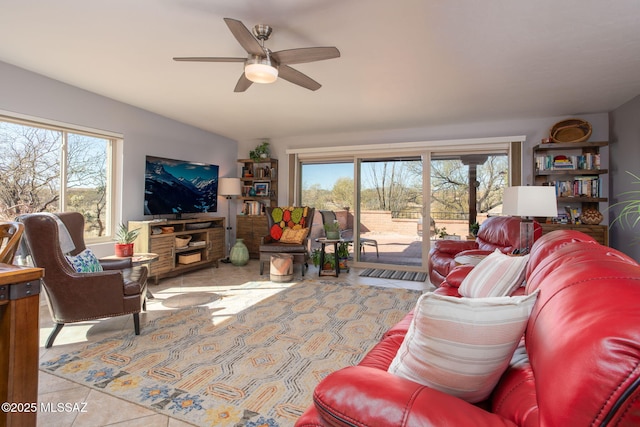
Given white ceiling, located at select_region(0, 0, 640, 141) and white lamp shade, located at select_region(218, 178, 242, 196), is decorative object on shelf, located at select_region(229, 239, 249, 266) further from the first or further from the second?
white ceiling, located at select_region(0, 0, 640, 141)

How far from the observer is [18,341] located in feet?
4.21

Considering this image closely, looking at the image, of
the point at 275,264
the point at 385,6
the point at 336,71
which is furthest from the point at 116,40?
the point at 275,264

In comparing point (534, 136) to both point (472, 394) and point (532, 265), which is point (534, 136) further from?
point (472, 394)

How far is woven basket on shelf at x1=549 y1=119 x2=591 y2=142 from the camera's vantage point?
14.1 ft

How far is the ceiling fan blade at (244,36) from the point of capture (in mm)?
1872

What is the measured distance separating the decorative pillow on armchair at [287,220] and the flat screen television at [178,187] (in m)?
1.24

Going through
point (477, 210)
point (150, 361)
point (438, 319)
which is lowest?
point (150, 361)

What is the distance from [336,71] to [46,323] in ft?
11.4

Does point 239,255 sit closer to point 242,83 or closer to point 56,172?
point 56,172

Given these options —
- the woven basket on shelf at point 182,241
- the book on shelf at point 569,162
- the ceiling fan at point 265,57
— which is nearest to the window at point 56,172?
the woven basket on shelf at point 182,241

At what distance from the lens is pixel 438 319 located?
880 millimetres

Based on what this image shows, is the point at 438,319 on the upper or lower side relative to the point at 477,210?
lower

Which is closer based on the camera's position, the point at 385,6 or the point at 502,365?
the point at 502,365

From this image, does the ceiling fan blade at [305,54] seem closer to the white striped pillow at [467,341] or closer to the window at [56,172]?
the white striped pillow at [467,341]
